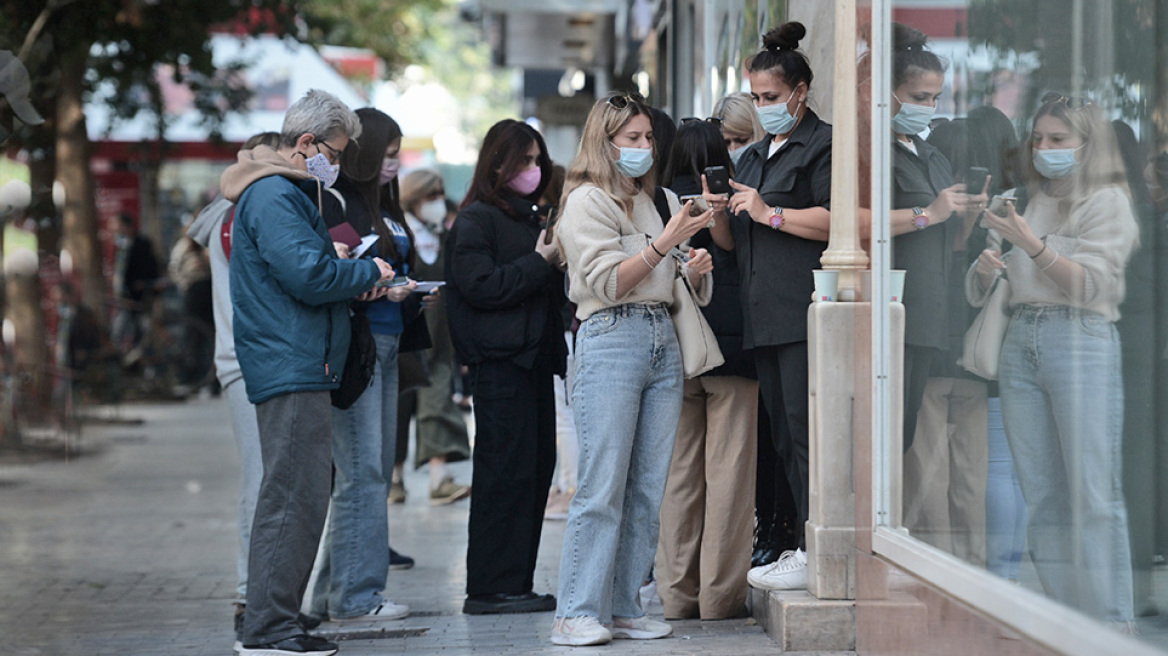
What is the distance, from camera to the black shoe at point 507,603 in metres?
6.11

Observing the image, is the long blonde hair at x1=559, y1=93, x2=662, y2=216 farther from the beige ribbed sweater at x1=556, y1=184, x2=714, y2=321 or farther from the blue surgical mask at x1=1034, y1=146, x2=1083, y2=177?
the blue surgical mask at x1=1034, y1=146, x2=1083, y2=177

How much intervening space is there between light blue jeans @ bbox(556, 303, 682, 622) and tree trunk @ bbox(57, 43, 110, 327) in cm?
1056

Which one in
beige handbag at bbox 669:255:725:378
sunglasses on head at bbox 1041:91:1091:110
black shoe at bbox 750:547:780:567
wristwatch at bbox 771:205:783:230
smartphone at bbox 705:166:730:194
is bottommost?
black shoe at bbox 750:547:780:567

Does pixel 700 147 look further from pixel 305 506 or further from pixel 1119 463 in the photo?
pixel 1119 463

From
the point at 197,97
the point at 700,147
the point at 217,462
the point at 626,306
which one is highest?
the point at 197,97

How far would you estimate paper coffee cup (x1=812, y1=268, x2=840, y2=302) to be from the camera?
504 cm

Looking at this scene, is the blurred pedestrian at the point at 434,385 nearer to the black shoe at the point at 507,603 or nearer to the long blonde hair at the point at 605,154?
the black shoe at the point at 507,603

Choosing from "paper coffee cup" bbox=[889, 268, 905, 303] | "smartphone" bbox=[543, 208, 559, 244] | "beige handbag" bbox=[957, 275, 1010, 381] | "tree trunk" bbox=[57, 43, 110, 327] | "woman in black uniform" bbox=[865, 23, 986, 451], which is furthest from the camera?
"tree trunk" bbox=[57, 43, 110, 327]

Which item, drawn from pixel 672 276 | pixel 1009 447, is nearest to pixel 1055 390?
pixel 1009 447

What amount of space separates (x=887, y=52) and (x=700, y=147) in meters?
0.98

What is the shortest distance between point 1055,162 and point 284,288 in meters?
2.62

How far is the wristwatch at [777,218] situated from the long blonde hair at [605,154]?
0.48m

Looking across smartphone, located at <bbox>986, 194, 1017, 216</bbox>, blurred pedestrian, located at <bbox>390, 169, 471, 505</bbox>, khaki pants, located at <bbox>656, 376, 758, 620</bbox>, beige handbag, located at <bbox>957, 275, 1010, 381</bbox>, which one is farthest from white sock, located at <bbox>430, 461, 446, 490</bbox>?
smartphone, located at <bbox>986, 194, 1017, 216</bbox>

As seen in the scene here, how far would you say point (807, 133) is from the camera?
530 centimetres
